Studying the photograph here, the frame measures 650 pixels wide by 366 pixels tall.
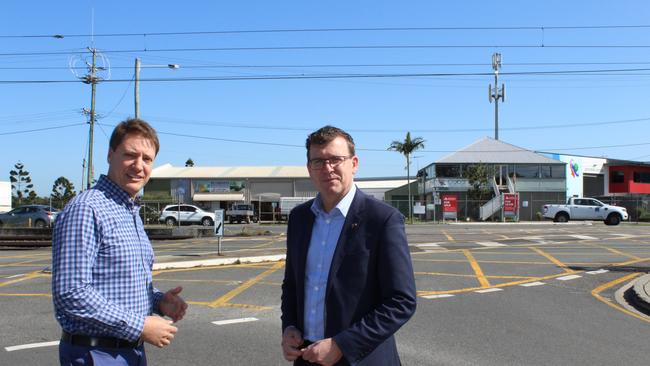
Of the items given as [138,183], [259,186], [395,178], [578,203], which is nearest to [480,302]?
[138,183]

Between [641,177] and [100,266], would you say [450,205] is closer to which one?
[641,177]

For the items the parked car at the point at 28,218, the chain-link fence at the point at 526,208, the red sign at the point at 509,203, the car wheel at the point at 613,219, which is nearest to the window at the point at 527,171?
the chain-link fence at the point at 526,208

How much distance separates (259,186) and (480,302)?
158ft

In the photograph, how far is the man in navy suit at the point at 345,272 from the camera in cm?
253

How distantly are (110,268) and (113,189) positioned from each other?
384 mm

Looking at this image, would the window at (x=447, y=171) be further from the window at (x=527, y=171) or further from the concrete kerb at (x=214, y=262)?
the concrete kerb at (x=214, y=262)

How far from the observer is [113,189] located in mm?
2646

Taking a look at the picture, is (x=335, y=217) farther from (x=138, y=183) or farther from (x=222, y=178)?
(x=222, y=178)

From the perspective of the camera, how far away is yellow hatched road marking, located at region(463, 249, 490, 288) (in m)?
10.9

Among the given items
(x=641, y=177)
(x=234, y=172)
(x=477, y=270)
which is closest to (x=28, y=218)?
(x=234, y=172)

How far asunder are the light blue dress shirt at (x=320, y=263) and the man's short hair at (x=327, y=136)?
0.27 metres

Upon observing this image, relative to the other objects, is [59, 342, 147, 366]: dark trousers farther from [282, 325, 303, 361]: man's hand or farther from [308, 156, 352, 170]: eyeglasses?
[308, 156, 352, 170]: eyeglasses

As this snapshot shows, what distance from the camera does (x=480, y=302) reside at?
29.2ft

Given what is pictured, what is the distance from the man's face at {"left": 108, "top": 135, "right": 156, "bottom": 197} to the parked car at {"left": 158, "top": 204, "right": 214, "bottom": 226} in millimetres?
36112
